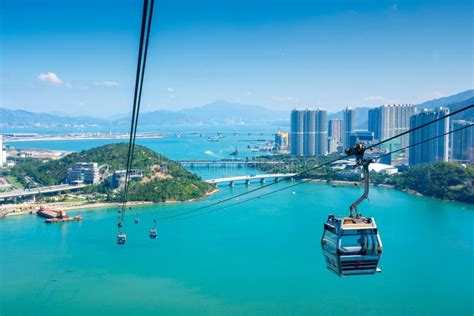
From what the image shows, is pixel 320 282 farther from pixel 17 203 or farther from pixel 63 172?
pixel 63 172

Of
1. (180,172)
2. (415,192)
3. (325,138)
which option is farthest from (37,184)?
(325,138)

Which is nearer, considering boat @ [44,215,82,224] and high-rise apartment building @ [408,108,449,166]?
boat @ [44,215,82,224]

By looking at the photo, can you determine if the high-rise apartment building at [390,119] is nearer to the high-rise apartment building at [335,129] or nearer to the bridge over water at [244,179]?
the high-rise apartment building at [335,129]

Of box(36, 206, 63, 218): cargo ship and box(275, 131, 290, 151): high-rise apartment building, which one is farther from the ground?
box(275, 131, 290, 151): high-rise apartment building

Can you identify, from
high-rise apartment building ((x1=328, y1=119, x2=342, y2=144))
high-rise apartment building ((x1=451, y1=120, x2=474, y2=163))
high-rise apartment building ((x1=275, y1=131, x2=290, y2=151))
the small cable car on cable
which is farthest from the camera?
high-rise apartment building ((x1=328, y1=119, x2=342, y2=144))

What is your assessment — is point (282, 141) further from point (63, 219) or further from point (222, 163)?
point (63, 219)

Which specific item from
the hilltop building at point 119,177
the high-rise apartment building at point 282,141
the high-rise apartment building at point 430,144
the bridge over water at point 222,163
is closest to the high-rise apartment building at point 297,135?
the high-rise apartment building at point 282,141

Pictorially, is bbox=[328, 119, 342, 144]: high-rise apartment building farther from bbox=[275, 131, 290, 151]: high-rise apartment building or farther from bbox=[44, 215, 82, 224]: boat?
bbox=[44, 215, 82, 224]: boat

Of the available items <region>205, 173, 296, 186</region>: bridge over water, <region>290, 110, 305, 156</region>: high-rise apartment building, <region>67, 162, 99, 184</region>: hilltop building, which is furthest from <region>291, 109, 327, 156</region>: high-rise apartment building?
<region>67, 162, 99, 184</region>: hilltop building

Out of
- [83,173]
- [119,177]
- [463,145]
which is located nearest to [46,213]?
[119,177]
